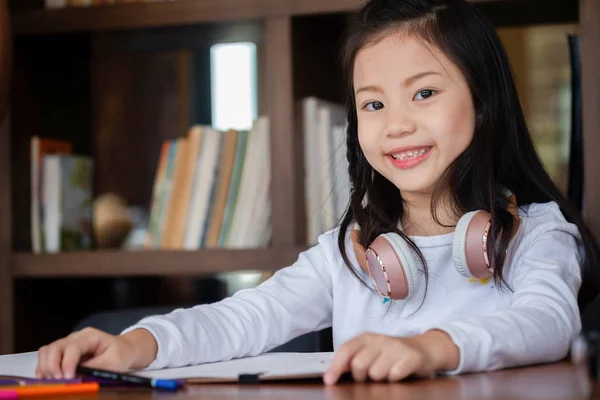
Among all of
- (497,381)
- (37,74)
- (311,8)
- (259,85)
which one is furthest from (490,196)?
(37,74)

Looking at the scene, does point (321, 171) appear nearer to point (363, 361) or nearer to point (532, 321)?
point (532, 321)

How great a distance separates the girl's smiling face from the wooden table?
0.42m

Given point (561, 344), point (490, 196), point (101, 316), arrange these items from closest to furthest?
point (561, 344) < point (490, 196) < point (101, 316)

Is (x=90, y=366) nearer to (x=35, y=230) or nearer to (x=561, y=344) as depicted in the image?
(x=561, y=344)

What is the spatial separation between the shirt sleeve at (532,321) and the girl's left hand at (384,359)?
5cm

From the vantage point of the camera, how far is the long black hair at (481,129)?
1256 mm

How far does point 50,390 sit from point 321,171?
107cm

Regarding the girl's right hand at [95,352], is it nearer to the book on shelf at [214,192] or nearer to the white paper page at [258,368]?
the white paper page at [258,368]

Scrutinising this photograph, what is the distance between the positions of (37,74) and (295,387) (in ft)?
4.72

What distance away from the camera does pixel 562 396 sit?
28.0 inches

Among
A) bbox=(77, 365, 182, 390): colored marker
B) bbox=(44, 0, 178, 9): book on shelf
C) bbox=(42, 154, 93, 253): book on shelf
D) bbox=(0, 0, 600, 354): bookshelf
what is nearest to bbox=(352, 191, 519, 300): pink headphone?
bbox=(77, 365, 182, 390): colored marker

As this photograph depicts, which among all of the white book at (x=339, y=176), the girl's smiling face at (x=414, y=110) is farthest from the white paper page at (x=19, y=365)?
the white book at (x=339, y=176)

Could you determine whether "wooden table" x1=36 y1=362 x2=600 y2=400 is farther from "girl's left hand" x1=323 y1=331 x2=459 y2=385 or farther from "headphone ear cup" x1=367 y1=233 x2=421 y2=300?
"headphone ear cup" x1=367 y1=233 x2=421 y2=300

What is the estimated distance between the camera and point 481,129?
127 centimetres
